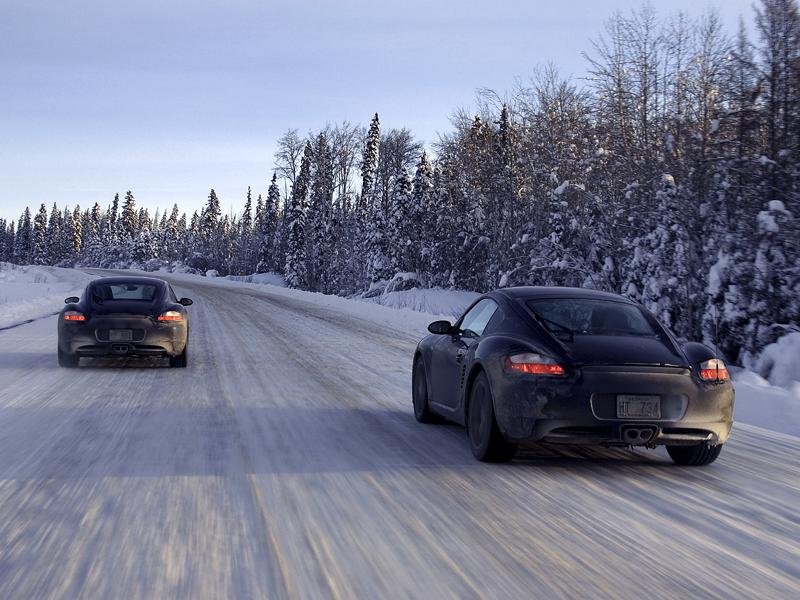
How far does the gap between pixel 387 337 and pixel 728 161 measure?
26.3 ft

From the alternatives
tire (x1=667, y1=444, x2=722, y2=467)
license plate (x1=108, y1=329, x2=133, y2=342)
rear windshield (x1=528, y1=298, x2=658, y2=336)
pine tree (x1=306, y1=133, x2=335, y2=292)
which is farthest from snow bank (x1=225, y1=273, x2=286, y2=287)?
tire (x1=667, y1=444, x2=722, y2=467)

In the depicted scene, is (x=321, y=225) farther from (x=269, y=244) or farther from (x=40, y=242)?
(x=40, y=242)

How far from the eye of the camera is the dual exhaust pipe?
19.0 ft

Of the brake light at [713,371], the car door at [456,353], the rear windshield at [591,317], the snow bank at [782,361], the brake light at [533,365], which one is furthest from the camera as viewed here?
the snow bank at [782,361]

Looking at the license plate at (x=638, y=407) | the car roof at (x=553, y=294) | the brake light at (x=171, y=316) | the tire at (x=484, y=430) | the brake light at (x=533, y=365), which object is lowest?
the tire at (x=484, y=430)

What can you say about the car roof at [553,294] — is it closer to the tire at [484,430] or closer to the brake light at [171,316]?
the tire at [484,430]

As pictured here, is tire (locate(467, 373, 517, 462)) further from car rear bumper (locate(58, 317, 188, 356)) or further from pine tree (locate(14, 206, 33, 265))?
pine tree (locate(14, 206, 33, 265))

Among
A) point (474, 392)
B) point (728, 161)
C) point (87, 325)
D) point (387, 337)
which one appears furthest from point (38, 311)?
point (474, 392)

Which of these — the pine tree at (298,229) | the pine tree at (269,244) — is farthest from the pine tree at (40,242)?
the pine tree at (298,229)

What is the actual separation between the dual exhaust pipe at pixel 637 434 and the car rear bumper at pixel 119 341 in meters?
8.03

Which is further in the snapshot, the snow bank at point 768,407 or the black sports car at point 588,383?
the snow bank at point 768,407

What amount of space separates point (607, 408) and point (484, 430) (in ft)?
3.35

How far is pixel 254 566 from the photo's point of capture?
3.81m

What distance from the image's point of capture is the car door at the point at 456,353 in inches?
282
